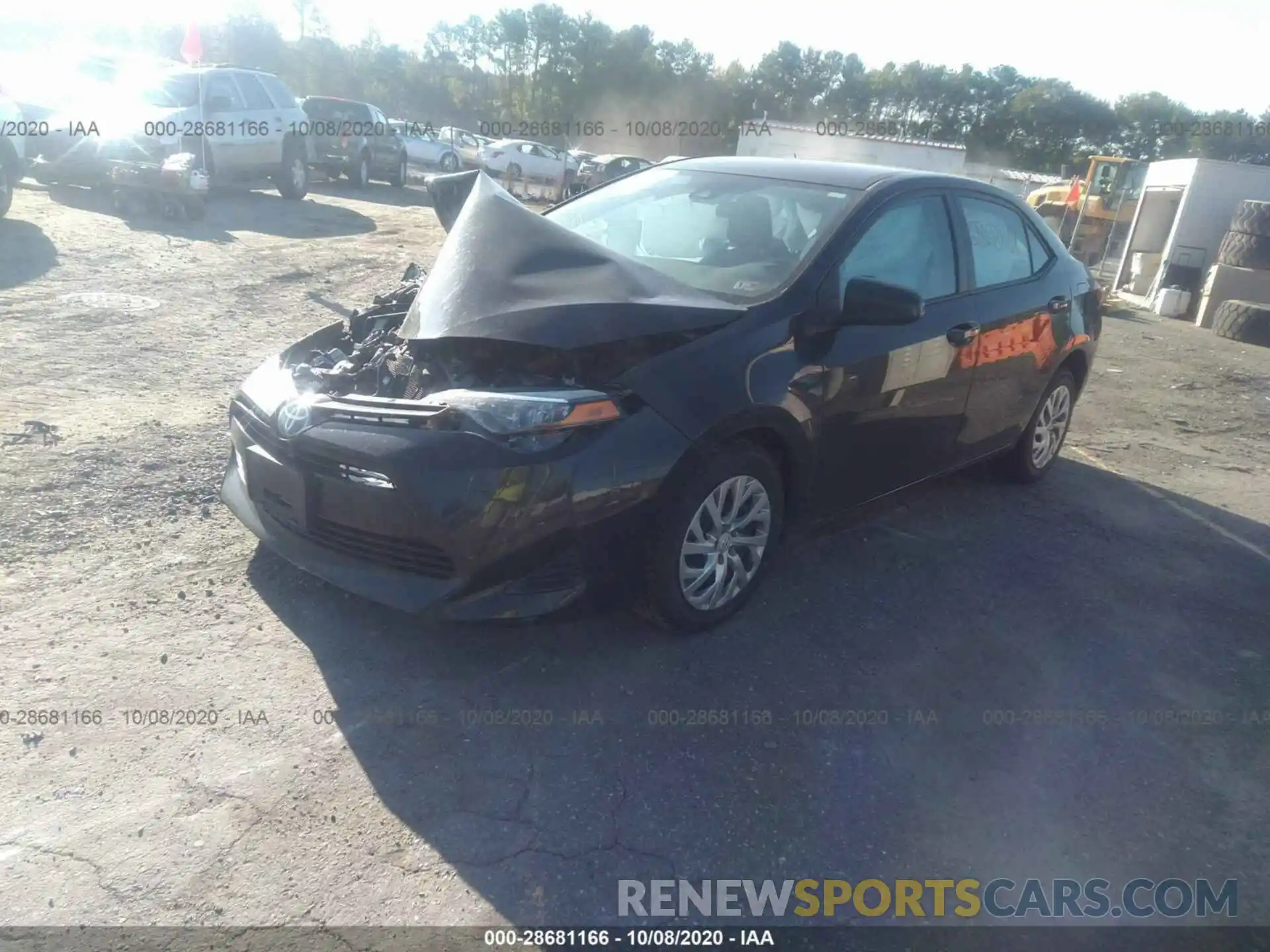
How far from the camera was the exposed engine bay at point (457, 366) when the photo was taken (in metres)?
3.39

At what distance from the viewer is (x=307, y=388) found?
362 cm

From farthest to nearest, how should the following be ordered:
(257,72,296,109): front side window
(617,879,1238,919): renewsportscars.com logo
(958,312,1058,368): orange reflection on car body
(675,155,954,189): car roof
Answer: (257,72,296,109): front side window
(958,312,1058,368): orange reflection on car body
(675,155,954,189): car roof
(617,879,1238,919): renewsportscars.com logo

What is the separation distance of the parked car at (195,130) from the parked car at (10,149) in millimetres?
871

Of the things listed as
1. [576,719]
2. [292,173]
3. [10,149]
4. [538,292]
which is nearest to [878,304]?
[538,292]

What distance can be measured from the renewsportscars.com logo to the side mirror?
2.05 m

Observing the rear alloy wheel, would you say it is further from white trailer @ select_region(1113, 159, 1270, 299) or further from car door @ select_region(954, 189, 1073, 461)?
car door @ select_region(954, 189, 1073, 461)

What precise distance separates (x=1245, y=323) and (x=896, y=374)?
11237mm

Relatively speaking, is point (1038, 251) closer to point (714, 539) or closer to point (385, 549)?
point (714, 539)

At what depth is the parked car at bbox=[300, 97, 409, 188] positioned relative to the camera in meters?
19.5

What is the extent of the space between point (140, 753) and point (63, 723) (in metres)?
0.29

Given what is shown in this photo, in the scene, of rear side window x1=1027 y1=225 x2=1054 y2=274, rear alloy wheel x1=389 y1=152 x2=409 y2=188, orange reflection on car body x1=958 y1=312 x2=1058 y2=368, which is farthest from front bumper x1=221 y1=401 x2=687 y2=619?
rear alloy wheel x1=389 y1=152 x2=409 y2=188

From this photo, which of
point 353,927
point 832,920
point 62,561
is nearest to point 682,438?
point 832,920

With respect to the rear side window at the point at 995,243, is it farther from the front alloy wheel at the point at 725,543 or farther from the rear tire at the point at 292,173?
the rear tire at the point at 292,173

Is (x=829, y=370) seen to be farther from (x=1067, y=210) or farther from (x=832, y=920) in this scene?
(x=1067, y=210)
